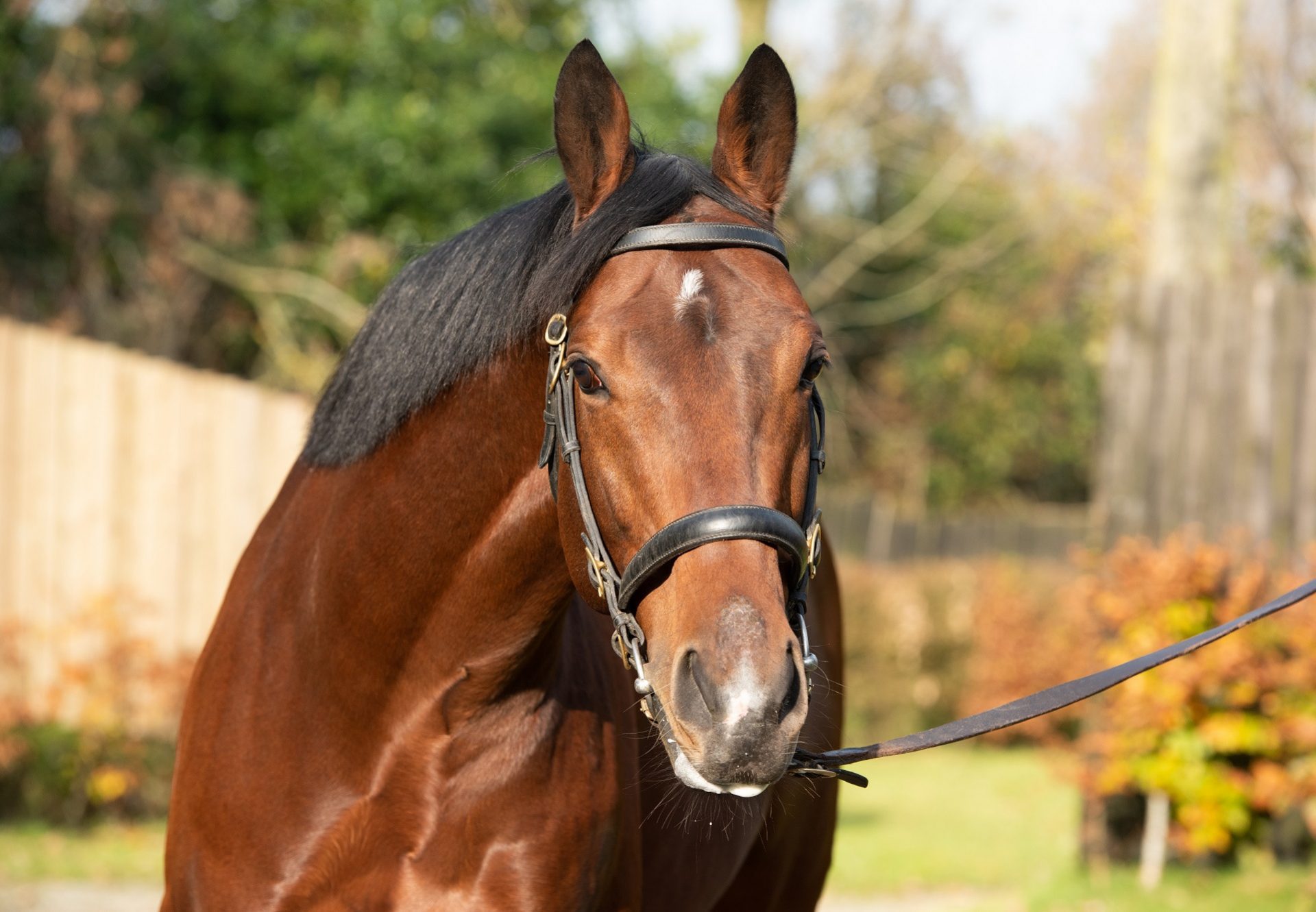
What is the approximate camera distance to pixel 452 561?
2332 millimetres

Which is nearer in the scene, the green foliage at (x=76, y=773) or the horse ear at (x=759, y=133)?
the horse ear at (x=759, y=133)

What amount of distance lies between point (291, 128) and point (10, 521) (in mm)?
5434

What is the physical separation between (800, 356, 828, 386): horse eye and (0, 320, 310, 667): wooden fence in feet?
21.5

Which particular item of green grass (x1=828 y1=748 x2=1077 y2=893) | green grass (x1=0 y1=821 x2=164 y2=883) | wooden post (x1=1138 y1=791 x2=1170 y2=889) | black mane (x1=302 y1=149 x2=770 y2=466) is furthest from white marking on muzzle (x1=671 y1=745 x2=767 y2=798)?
green grass (x1=828 y1=748 x2=1077 y2=893)

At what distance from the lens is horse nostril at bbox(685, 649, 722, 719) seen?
5.78 feet

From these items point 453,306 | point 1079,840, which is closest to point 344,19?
point 1079,840

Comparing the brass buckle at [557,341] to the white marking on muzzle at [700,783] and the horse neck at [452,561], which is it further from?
the white marking on muzzle at [700,783]

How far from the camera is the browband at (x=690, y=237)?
6.84 feet

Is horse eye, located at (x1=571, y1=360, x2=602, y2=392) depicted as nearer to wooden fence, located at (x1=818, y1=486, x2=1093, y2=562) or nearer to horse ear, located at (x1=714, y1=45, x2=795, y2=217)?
horse ear, located at (x1=714, y1=45, x2=795, y2=217)

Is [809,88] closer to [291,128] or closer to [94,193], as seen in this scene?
[291,128]

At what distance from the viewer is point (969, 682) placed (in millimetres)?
13305

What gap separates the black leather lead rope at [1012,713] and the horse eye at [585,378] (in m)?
0.71

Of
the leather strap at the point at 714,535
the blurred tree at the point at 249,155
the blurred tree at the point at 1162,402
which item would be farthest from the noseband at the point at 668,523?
the blurred tree at the point at 249,155

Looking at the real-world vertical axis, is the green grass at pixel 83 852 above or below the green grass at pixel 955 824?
above
